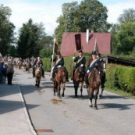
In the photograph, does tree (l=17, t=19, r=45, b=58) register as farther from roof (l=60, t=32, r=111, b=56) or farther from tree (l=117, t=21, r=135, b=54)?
roof (l=60, t=32, r=111, b=56)

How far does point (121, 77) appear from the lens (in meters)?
29.8

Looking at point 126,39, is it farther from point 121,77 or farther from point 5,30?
point 121,77

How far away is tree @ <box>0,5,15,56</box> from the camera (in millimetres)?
107312

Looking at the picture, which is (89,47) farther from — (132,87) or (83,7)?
(132,87)

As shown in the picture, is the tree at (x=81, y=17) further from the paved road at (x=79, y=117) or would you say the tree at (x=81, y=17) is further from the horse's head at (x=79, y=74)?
the paved road at (x=79, y=117)

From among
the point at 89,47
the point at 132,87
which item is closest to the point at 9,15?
the point at 89,47

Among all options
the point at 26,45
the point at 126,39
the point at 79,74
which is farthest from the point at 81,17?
the point at 79,74

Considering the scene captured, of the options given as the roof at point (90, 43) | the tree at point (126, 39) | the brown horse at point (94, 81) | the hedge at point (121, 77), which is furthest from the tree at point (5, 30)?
the brown horse at point (94, 81)

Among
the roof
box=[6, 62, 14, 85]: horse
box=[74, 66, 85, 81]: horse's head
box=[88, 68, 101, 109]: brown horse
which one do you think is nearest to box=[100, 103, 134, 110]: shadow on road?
box=[88, 68, 101, 109]: brown horse

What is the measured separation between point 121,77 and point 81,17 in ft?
219

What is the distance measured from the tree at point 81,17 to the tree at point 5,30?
16520 millimetres

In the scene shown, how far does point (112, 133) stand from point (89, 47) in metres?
65.8

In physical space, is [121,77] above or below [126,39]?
Answer: below

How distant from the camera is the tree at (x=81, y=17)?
94125 mm
